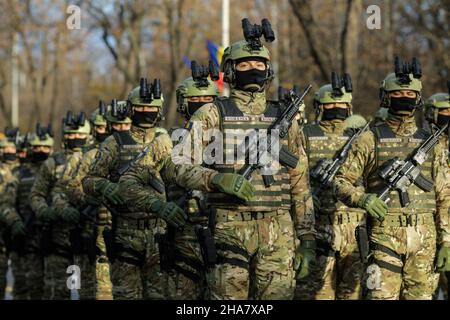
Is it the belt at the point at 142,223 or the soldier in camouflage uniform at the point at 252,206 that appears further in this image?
the belt at the point at 142,223

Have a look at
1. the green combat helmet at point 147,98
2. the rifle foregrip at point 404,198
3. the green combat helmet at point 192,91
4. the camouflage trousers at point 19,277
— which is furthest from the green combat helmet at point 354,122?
the camouflage trousers at point 19,277

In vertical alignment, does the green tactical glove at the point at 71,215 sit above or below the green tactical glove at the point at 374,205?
below

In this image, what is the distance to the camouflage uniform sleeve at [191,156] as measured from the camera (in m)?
6.56

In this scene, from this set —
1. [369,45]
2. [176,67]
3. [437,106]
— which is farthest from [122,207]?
[369,45]

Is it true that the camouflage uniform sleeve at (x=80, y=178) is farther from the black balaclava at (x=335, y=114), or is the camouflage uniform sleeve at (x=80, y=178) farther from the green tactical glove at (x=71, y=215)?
the black balaclava at (x=335, y=114)

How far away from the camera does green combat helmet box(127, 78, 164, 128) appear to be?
8.92 m

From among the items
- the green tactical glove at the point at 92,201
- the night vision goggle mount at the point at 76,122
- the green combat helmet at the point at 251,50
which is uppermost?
the green combat helmet at the point at 251,50

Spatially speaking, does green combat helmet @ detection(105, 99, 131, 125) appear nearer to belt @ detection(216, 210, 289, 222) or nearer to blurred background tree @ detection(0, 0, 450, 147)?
belt @ detection(216, 210, 289, 222)

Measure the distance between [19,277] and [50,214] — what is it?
225 centimetres

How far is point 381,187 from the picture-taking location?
8.05m

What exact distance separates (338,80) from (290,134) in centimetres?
345

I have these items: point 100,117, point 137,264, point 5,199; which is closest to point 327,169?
point 137,264

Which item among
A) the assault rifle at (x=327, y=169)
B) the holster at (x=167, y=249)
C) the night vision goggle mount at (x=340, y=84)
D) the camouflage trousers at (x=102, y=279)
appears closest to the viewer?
the holster at (x=167, y=249)

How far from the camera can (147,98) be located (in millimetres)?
8984
